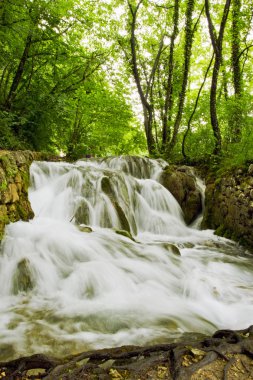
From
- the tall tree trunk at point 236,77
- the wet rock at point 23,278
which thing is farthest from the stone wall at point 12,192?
the tall tree trunk at point 236,77

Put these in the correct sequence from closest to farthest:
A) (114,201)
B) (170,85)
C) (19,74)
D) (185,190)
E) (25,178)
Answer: (25,178) → (114,201) → (19,74) → (185,190) → (170,85)

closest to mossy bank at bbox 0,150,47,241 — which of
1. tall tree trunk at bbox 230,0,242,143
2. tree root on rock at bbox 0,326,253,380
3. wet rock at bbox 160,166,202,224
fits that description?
tree root on rock at bbox 0,326,253,380

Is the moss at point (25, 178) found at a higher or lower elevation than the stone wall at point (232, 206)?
higher

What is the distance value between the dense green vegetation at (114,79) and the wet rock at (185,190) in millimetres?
1209

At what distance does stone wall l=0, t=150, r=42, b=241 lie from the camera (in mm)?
4496

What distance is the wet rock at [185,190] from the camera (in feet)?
27.6

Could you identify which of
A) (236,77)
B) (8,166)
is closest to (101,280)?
(8,166)

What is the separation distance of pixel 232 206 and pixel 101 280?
418 cm

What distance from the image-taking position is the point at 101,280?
378 centimetres

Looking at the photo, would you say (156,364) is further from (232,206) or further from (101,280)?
(232,206)

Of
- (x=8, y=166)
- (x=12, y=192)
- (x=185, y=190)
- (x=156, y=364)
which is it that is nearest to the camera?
(x=156, y=364)

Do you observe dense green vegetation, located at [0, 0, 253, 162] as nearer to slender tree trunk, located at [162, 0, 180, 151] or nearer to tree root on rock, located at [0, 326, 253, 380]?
slender tree trunk, located at [162, 0, 180, 151]

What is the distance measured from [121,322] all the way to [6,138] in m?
5.72

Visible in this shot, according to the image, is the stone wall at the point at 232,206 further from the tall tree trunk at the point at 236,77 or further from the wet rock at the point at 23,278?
the wet rock at the point at 23,278
